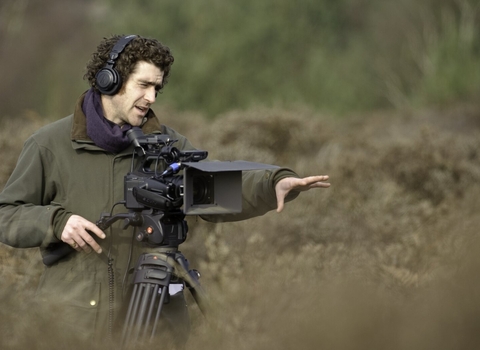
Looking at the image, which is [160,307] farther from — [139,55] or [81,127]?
[139,55]

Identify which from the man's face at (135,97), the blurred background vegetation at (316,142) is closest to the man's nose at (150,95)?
the man's face at (135,97)

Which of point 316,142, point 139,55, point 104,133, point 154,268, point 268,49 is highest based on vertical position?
point 268,49

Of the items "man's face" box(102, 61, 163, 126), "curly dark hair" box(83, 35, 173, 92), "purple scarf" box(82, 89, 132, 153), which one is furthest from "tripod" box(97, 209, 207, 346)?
"curly dark hair" box(83, 35, 173, 92)

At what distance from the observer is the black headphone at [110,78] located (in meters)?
4.29

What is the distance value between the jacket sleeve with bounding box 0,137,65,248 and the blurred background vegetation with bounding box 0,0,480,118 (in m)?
17.2

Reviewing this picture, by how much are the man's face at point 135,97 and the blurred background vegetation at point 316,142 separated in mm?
912

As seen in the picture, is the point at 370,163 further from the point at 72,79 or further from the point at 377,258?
the point at 72,79

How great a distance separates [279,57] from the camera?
94.9ft

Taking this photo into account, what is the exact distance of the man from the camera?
4066mm

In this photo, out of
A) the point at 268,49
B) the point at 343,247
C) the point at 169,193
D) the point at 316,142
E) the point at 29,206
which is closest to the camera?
the point at 169,193

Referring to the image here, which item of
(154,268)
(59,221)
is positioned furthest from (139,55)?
(154,268)

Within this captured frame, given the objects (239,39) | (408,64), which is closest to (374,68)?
(408,64)

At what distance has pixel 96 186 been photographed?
4.28 meters

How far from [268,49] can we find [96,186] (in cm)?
2458
